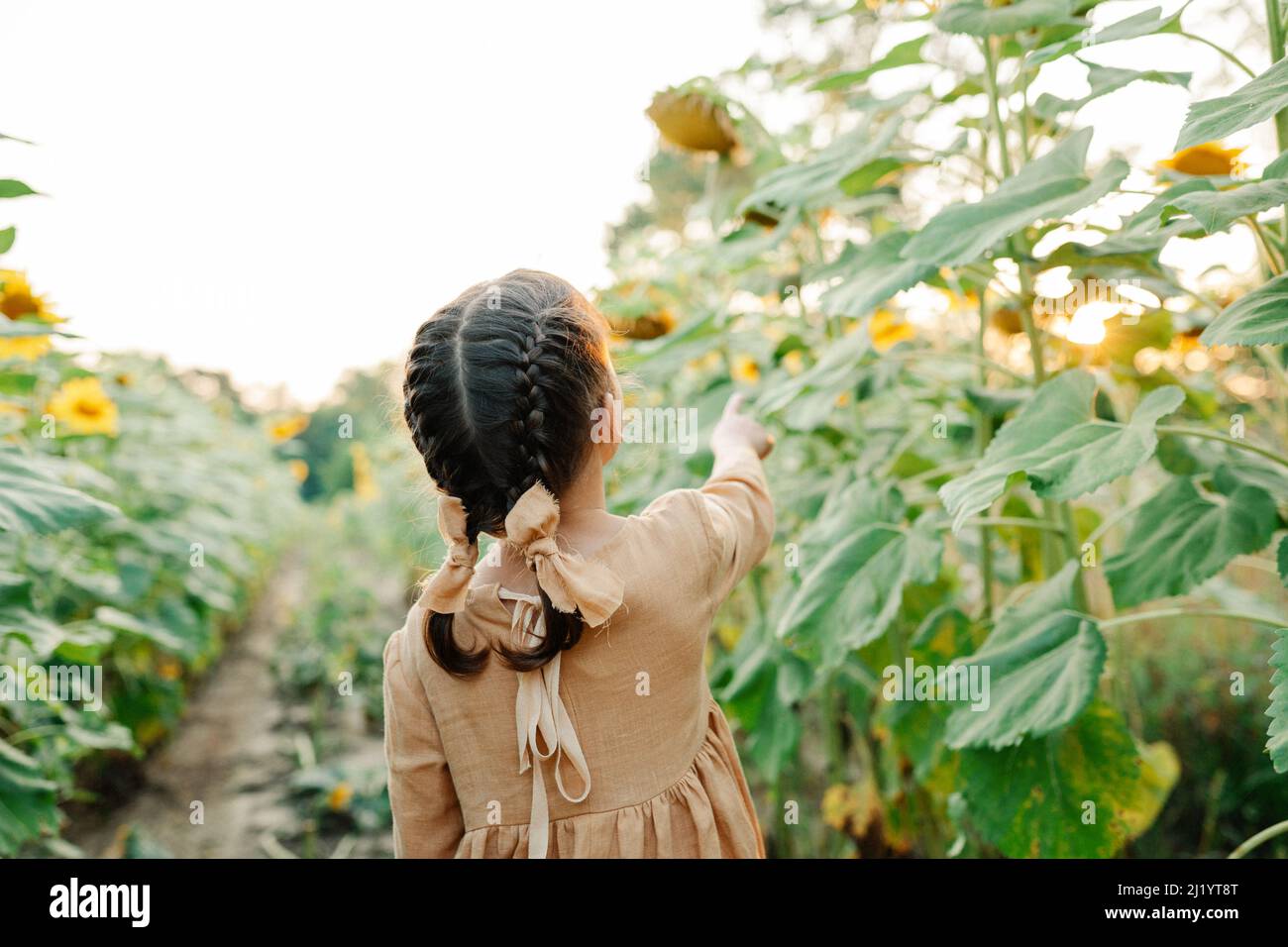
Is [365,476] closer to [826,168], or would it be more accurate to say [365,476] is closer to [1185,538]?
[826,168]

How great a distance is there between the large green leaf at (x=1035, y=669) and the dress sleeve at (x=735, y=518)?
368 mm

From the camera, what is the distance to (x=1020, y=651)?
4.26 feet

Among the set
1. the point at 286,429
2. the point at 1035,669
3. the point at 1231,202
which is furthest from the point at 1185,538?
the point at 286,429

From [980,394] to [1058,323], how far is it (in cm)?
23

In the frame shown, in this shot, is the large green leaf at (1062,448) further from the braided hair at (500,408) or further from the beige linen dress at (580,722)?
the braided hair at (500,408)

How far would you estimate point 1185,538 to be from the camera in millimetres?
1369

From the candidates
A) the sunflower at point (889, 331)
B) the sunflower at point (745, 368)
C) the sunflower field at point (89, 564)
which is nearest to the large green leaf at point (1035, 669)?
the sunflower at point (889, 331)

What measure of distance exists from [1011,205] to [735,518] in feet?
1.78

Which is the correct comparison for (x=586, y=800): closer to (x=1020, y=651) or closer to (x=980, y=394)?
(x=1020, y=651)

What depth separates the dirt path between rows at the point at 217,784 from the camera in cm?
258

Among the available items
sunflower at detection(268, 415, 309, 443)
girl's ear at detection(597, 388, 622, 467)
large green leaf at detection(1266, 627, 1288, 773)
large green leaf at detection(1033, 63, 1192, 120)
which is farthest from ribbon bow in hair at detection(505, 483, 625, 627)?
sunflower at detection(268, 415, 309, 443)

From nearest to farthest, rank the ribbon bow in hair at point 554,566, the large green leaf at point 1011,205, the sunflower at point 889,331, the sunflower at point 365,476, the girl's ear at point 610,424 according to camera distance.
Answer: the ribbon bow in hair at point 554,566
the girl's ear at point 610,424
the large green leaf at point 1011,205
the sunflower at point 889,331
the sunflower at point 365,476
